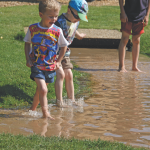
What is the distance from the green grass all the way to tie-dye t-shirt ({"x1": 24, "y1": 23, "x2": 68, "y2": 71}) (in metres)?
1.15

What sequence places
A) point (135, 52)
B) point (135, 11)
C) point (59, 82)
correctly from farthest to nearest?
point (135, 52)
point (135, 11)
point (59, 82)

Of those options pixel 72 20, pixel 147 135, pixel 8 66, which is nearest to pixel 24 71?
pixel 8 66

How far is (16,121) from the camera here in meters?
4.05

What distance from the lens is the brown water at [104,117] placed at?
11.9 feet

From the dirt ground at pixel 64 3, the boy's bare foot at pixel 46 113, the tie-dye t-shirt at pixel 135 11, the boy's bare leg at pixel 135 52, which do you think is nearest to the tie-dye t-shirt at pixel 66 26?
the boy's bare foot at pixel 46 113

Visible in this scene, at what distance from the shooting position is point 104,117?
168 inches

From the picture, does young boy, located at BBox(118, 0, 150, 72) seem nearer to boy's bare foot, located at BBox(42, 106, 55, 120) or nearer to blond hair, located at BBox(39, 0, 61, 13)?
blond hair, located at BBox(39, 0, 61, 13)

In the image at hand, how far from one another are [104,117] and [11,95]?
149 cm

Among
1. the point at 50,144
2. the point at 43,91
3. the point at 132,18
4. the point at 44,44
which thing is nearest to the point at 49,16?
the point at 44,44

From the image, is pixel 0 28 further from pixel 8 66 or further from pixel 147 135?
pixel 147 135

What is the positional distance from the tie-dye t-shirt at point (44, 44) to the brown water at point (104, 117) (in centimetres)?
69

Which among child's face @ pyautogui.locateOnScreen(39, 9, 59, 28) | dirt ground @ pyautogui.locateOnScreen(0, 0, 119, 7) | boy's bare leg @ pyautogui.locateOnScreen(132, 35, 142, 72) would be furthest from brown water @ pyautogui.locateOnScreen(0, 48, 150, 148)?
dirt ground @ pyautogui.locateOnScreen(0, 0, 119, 7)

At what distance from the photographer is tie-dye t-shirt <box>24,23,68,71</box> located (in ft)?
13.7

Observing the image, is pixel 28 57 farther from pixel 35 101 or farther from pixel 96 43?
pixel 96 43
